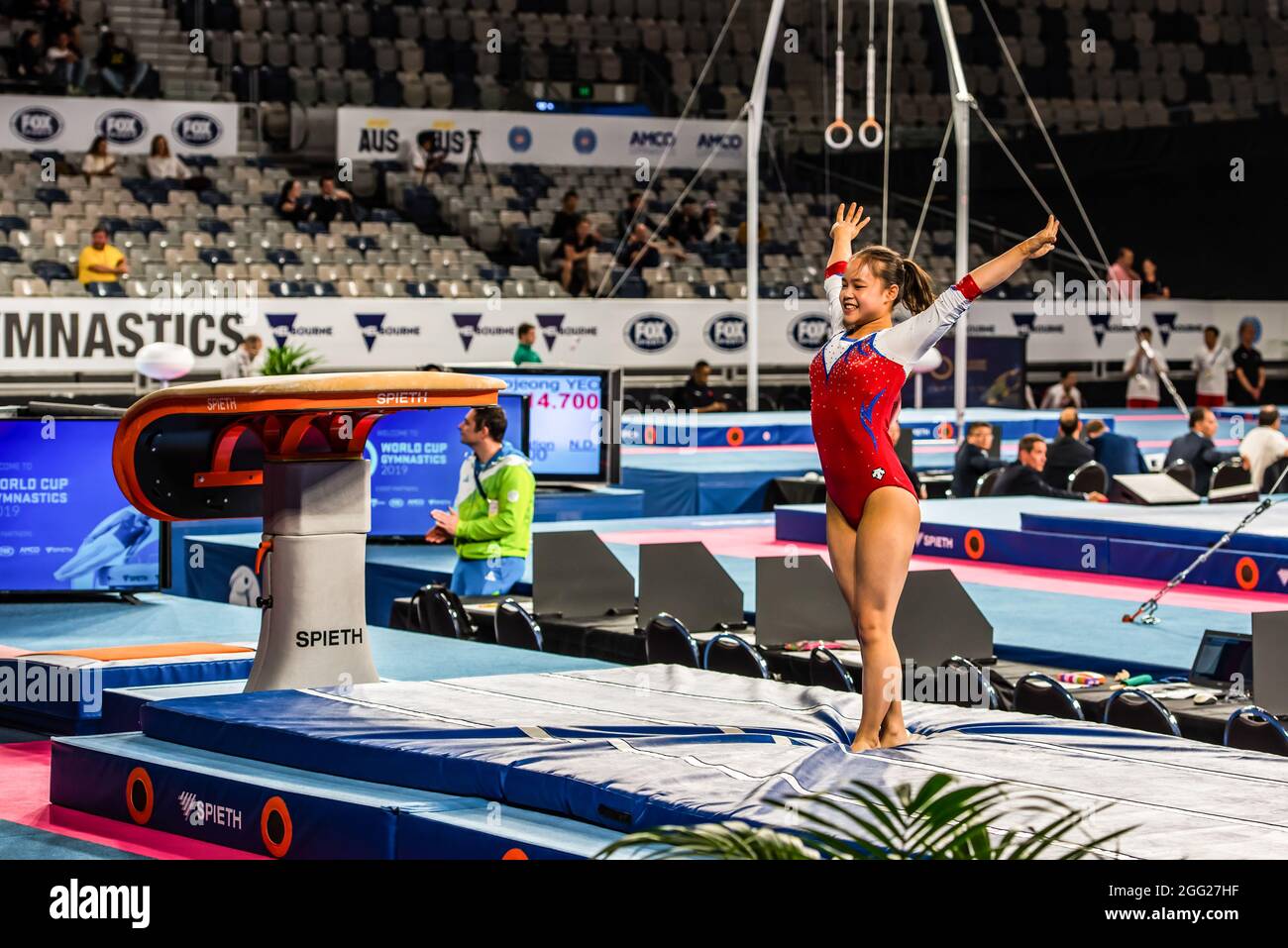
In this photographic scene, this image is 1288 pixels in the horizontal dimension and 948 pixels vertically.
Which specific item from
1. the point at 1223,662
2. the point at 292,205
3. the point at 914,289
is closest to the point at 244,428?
the point at 914,289

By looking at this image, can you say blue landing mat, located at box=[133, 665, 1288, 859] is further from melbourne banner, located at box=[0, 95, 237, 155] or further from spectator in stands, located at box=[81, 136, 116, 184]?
melbourne banner, located at box=[0, 95, 237, 155]

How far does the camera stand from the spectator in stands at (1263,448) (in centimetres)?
1341

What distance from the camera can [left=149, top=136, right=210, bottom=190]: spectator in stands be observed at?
20828 millimetres

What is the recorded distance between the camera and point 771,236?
24.5 meters

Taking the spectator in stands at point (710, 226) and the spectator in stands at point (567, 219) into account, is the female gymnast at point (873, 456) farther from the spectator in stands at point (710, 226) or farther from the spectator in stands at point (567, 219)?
the spectator in stands at point (710, 226)

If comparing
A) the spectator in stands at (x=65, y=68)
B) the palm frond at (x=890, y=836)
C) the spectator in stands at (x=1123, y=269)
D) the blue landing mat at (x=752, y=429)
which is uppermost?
the spectator in stands at (x=65, y=68)

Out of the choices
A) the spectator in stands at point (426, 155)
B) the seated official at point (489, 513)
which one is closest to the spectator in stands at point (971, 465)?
the seated official at point (489, 513)

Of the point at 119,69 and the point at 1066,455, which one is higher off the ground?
the point at 119,69

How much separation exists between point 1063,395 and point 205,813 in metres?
17.4

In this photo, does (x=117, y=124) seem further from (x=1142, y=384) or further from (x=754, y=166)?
(x=1142, y=384)

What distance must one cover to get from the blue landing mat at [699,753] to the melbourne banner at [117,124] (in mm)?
16404

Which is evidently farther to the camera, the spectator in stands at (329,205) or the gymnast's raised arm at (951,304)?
the spectator in stands at (329,205)

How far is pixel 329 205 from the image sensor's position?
21.3m
